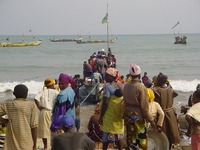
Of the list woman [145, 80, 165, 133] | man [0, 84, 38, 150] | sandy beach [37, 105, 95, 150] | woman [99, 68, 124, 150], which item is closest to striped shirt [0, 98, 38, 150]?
man [0, 84, 38, 150]

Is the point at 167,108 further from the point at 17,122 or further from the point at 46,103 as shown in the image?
the point at 17,122

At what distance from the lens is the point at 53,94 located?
18.3 ft

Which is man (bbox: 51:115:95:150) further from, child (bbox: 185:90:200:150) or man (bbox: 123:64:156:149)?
child (bbox: 185:90:200:150)

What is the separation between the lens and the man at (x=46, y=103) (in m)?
5.61

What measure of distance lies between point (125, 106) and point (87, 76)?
29.4 ft

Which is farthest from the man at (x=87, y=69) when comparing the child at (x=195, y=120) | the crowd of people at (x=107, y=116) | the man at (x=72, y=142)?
the man at (x=72, y=142)

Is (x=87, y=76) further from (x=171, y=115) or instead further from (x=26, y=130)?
(x=26, y=130)

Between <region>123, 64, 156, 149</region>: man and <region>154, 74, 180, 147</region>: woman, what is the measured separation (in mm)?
876

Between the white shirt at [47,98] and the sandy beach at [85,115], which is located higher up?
the white shirt at [47,98]

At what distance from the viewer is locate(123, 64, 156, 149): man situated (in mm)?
4871

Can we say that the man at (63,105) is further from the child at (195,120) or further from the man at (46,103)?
the child at (195,120)

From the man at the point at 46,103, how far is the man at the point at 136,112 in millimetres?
1286

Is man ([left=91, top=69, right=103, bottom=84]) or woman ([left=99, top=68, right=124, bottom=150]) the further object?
man ([left=91, top=69, right=103, bottom=84])

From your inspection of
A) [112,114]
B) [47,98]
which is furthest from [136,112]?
[47,98]
